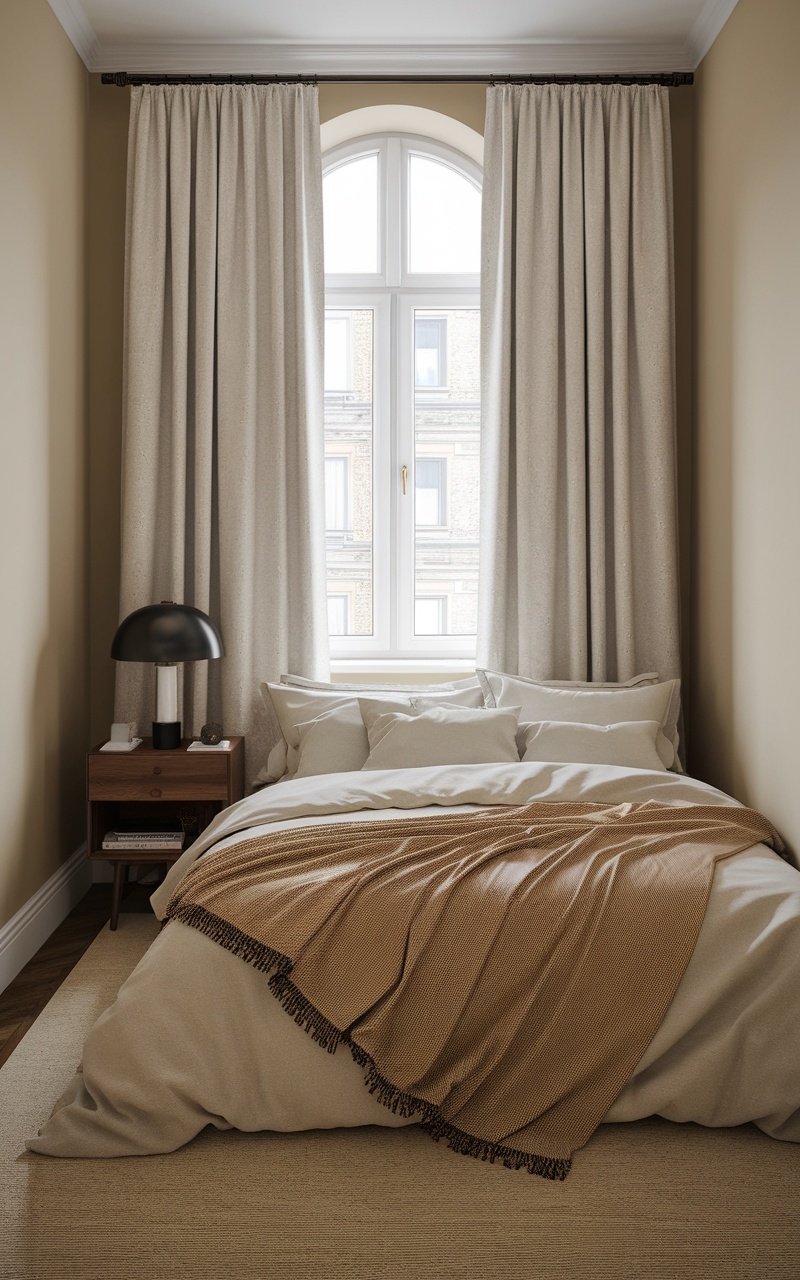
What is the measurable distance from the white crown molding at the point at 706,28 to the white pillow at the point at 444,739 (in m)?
2.57

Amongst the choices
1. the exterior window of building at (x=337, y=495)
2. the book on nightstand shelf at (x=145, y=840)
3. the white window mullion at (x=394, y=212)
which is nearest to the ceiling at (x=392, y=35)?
the white window mullion at (x=394, y=212)

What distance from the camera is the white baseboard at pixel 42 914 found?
9.81 ft

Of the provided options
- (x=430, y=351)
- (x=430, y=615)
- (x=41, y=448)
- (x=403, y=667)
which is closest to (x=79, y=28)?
(x=41, y=448)

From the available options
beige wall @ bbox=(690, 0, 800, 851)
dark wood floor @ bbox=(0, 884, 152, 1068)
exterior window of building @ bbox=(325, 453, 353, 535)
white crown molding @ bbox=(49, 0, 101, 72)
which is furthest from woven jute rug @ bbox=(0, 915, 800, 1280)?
white crown molding @ bbox=(49, 0, 101, 72)

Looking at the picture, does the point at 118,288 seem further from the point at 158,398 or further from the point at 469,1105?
the point at 469,1105

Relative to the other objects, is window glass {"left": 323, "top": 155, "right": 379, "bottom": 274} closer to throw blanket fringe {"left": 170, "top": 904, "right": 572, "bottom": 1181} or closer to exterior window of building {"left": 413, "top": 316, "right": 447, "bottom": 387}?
exterior window of building {"left": 413, "top": 316, "right": 447, "bottom": 387}

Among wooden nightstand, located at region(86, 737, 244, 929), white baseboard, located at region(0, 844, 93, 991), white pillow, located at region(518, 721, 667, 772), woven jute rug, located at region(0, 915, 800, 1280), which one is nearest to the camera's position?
woven jute rug, located at region(0, 915, 800, 1280)

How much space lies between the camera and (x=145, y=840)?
3439 millimetres

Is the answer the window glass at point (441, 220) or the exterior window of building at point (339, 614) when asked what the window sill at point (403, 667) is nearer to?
the exterior window of building at point (339, 614)

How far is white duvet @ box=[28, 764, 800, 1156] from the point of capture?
2059 mm

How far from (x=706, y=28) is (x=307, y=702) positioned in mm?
2880

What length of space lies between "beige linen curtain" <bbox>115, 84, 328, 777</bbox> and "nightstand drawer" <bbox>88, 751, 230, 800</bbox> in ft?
1.21

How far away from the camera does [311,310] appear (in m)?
3.81

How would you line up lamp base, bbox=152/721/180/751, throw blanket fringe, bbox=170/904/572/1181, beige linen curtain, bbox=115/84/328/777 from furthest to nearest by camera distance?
beige linen curtain, bbox=115/84/328/777 → lamp base, bbox=152/721/180/751 → throw blanket fringe, bbox=170/904/572/1181
